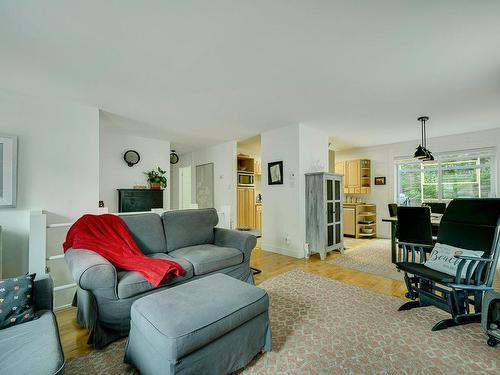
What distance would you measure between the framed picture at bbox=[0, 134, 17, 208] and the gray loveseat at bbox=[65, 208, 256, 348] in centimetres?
145

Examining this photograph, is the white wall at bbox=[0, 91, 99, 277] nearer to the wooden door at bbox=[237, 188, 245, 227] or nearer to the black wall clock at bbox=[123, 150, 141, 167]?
the black wall clock at bbox=[123, 150, 141, 167]

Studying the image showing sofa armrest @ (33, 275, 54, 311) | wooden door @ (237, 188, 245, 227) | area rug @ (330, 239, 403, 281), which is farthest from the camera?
wooden door @ (237, 188, 245, 227)

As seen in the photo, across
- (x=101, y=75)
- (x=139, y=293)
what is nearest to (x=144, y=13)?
(x=101, y=75)

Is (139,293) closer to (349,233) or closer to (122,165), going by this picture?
(122,165)

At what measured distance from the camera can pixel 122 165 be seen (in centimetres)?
501

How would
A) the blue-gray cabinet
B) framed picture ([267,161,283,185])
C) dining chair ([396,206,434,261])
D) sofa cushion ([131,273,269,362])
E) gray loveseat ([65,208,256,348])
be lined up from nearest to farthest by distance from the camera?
sofa cushion ([131,273,269,362]) < gray loveseat ([65,208,256,348]) < dining chair ([396,206,434,261]) < the blue-gray cabinet < framed picture ([267,161,283,185])

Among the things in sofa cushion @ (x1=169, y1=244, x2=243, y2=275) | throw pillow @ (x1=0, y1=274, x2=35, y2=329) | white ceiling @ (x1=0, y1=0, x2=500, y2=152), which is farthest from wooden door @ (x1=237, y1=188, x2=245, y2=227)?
throw pillow @ (x1=0, y1=274, x2=35, y2=329)

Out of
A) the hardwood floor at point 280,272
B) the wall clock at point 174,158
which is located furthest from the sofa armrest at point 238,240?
the wall clock at point 174,158

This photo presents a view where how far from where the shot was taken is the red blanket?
198 centimetres

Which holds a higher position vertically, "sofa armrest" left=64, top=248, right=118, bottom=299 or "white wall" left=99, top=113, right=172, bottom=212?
"white wall" left=99, top=113, right=172, bottom=212

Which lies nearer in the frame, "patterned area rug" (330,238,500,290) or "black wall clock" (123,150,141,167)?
"patterned area rug" (330,238,500,290)

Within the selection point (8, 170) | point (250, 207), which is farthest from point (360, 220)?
point (8, 170)

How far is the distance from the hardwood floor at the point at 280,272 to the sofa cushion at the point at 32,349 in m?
0.64

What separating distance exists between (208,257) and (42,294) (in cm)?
130
